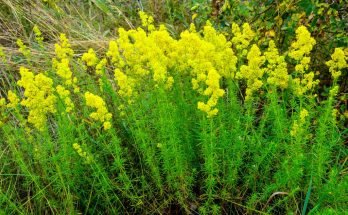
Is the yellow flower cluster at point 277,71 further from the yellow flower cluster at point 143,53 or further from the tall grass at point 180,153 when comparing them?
the yellow flower cluster at point 143,53

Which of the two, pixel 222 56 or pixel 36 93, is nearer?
pixel 36 93

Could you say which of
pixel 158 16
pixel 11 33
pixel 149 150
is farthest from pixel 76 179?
pixel 158 16

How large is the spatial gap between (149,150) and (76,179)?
61 cm

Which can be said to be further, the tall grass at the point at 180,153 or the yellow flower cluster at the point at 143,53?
the yellow flower cluster at the point at 143,53

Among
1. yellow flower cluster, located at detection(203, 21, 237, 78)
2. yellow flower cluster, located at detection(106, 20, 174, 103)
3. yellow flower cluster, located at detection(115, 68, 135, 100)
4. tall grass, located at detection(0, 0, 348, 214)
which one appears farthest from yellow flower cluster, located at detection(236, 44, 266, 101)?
yellow flower cluster, located at detection(115, 68, 135, 100)

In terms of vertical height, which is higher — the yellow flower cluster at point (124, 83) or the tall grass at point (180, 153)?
the yellow flower cluster at point (124, 83)

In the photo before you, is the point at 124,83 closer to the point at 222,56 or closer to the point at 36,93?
the point at 36,93

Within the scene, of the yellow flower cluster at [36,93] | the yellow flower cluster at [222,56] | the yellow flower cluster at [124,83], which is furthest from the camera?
the yellow flower cluster at [222,56]

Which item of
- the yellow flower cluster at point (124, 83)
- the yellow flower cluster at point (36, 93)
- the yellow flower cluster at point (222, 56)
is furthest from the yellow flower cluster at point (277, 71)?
the yellow flower cluster at point (36, 93)

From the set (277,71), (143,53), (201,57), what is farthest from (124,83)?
(277,71)

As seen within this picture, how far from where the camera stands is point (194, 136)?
2.90m

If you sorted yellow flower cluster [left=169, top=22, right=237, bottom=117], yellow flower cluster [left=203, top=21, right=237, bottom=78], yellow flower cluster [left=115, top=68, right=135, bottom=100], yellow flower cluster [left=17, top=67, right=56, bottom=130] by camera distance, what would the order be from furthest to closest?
yellow flower cluster [left=203, top=21, right=237, bottom=78], yellow flower cluster [left=169, top=22, right=237, bottom=117], yellow flower cluster [left=115, top=68, right=135, bottom=100], yellow flower cluster [left=17, top=67, right=56, bottom=130]

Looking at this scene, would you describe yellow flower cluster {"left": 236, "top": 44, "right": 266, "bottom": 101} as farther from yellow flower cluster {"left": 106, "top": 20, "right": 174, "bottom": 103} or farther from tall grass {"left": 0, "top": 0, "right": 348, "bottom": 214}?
yellow flower cluster {"left": 106, "top": 20, "right": 174, "bottom": 103}

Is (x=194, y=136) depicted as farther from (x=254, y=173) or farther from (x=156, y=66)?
(x=156, y=66)
